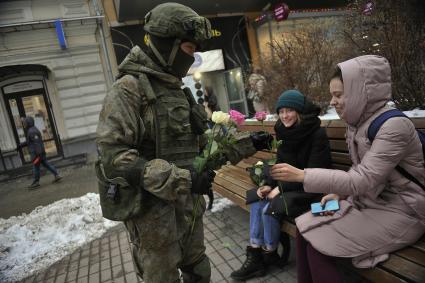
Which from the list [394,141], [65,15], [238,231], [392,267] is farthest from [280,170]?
[65,15]

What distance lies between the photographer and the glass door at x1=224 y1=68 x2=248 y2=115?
13.5m

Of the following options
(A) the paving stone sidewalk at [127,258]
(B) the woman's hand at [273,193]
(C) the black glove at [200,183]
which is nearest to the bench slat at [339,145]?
→ (B) the woman's hand at [273,193]

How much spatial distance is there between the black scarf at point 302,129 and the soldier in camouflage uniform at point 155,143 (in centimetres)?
111

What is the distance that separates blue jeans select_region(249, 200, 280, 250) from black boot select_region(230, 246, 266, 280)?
90mm

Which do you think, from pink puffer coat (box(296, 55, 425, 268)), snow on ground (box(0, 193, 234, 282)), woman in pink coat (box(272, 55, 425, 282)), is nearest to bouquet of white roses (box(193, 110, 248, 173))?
woman in pink coat (box(272, 55, 425, 282))

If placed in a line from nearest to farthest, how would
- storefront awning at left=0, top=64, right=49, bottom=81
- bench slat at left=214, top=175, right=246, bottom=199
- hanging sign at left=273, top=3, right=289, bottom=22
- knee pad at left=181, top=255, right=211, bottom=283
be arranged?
1. knee pad at left=181, top=255, right=211, bottom=283
2. bench slat at left=214, top=175, right=246, bottom=199
3. storefront awning at left=0, top=64, right=49, bottom=81
4. hanging sign at left=273, top=3, right=289, bottom=22

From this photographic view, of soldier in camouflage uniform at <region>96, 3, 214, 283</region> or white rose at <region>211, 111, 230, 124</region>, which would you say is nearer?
soldier in camouflage uniform at <region>96, 3, 214, 283</region>

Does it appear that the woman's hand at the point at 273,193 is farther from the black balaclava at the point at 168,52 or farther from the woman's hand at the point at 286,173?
the black balaclava at the point at 168,52

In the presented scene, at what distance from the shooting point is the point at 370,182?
193 centimetres

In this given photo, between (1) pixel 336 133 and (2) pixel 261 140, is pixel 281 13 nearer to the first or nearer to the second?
(1) pixel 336 133

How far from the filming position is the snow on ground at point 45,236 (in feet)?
12.7

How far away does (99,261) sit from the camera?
3768 millimetres

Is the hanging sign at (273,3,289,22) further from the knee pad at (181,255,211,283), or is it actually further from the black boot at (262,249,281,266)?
the knee pad at (181,255,211,283)

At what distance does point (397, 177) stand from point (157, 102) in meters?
1.53
